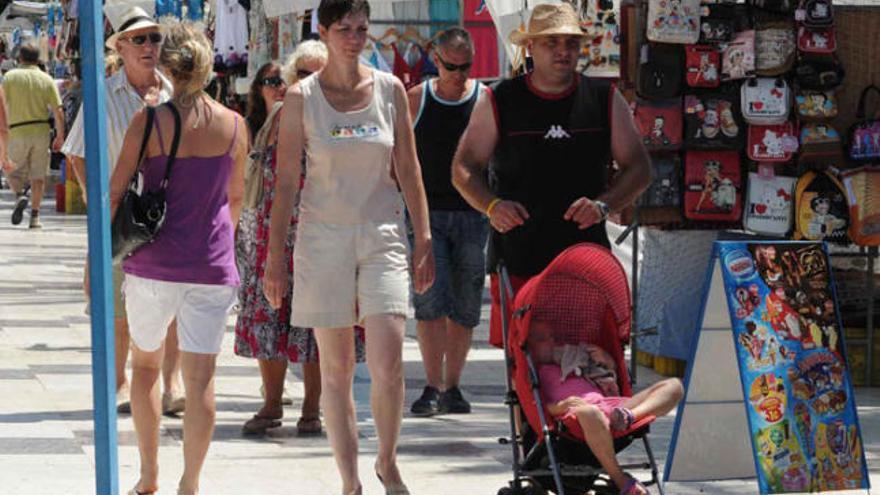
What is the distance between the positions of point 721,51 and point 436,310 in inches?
108

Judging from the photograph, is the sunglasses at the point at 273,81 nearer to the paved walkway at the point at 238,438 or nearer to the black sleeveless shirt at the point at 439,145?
the black sleeveless shirt at the point at 439,145

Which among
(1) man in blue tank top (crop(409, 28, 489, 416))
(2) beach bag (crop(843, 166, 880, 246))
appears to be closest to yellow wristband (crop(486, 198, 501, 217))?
(1) man in blue tank top (crop(409, 28, 489, 416))

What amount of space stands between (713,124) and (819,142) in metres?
0.64

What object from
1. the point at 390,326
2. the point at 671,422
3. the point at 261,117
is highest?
the point at 261,117

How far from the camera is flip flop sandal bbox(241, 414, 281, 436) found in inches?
382

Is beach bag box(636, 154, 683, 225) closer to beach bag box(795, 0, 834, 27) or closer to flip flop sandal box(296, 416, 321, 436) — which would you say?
beach bag box(795, 0, 834, 27)

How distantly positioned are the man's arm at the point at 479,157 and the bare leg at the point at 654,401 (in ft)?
2.88

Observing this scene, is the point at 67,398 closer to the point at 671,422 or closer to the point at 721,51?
the point at 671,422

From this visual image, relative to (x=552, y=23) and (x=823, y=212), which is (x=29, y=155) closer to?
(x=823, y=212)

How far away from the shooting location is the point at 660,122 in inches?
472

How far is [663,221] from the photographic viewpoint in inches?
481

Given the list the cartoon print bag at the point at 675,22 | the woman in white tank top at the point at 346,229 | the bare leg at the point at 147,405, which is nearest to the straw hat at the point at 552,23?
the woman in white tank top at the point at 346,229

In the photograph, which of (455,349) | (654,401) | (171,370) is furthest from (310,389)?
(654,401)

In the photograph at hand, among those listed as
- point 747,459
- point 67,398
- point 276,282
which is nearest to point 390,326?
point 276,282
